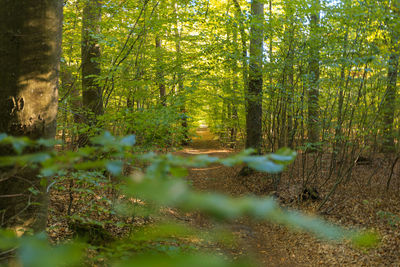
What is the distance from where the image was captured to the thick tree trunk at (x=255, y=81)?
27.9 feet

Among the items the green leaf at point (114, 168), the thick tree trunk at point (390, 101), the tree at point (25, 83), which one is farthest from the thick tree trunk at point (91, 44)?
the thick tree trunk at point (390, 101)

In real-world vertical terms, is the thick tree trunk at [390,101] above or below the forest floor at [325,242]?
above

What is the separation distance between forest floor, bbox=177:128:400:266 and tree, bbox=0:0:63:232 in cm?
442

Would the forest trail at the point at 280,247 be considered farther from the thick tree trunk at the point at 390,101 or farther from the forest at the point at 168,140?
the thick tree trunk at the point at 390,101

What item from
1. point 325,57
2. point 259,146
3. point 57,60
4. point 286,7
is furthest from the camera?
point 259,146

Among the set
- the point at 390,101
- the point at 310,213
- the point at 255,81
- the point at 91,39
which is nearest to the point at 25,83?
the point at 91,39

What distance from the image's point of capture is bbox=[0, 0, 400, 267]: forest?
3.55ft

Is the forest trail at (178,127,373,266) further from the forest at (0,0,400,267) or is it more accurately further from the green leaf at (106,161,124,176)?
the green leaf at (106,161,124,176)

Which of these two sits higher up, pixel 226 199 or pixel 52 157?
pixel 52 157

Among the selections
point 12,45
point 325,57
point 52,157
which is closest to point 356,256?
point 325,57

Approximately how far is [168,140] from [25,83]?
3.51m

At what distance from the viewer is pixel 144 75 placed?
6215 millimetres

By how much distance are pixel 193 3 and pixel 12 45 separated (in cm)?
718

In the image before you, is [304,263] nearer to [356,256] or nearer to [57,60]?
[356,256]
